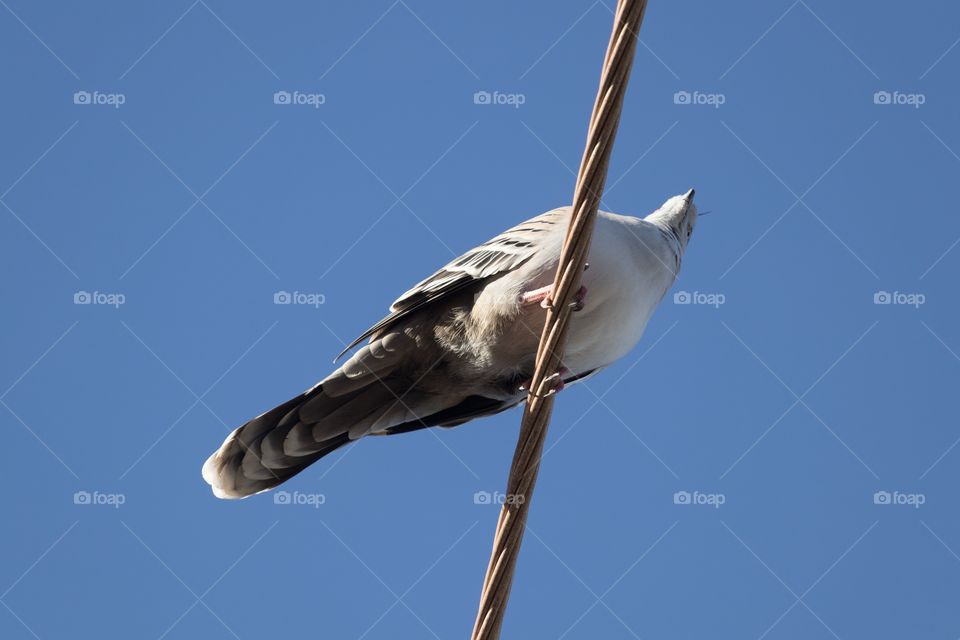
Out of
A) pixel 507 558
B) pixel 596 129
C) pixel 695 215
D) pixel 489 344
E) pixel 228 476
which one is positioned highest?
pixel 695 215

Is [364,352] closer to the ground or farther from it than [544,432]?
farther from it

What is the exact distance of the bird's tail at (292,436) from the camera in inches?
246

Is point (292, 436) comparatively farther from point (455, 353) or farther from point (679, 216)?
point (679, 216)

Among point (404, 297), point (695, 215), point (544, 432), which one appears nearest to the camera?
point (544, 432)

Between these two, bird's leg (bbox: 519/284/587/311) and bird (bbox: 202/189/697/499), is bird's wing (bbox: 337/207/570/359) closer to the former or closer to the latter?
bird (bbox: 202/189/697/499)

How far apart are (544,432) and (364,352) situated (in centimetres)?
218

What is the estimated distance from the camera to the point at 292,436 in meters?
6.22

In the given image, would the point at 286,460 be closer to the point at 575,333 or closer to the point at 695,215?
the point at 575,333

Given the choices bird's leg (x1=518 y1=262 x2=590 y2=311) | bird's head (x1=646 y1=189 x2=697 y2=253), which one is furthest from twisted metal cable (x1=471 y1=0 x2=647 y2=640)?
bird's head (x1=646 y1=189 x2=697 y2=253)

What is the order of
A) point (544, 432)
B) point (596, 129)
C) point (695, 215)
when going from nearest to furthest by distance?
1. point (596, 129)
2. point (544, 432)
3. point (695, 215)

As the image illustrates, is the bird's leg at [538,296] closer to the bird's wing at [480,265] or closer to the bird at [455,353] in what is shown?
the bird at [455,353]

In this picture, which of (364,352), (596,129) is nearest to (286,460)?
(364,352)

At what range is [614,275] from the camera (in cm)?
570

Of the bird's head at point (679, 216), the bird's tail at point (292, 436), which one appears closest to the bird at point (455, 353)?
the bird's tail at point (292, 436)
